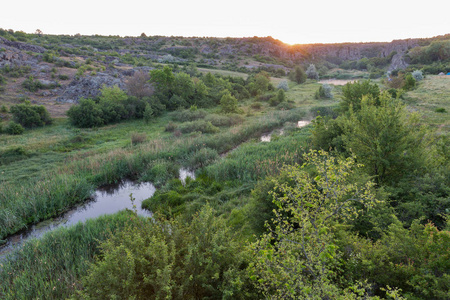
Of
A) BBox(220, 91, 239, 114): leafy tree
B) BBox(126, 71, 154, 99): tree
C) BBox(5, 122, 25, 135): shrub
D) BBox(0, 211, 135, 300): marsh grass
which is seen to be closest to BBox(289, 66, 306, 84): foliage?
BBox(220, 91, 239, 114): leafy tree

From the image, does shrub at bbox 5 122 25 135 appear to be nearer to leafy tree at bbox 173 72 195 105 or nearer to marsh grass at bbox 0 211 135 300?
leafy tree at bbox 173 72 195 105

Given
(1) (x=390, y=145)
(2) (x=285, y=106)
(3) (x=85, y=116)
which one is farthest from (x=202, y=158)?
(2) (x=285, y=106)

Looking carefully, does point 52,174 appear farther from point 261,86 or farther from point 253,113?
point 261,86

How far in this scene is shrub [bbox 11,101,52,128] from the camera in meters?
20.2

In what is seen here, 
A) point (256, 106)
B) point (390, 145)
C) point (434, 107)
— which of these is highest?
point (390, 145)

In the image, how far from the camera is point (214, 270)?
384 cm

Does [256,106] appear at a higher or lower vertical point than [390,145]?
lower

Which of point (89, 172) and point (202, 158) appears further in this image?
point (202, 158)

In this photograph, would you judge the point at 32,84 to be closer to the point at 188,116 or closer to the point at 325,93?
the point at 188,116

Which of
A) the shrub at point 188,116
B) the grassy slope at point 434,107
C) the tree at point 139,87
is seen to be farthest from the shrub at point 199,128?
the grassy slope at point 434,107

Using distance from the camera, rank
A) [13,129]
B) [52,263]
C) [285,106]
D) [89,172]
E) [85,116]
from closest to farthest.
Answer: [52,263] < [89,172] < [13,129] < [85,116] < [285,106]

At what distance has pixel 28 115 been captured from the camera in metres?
20.5

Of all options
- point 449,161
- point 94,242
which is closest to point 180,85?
point 94,242

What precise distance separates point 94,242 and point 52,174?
6.85 metres
